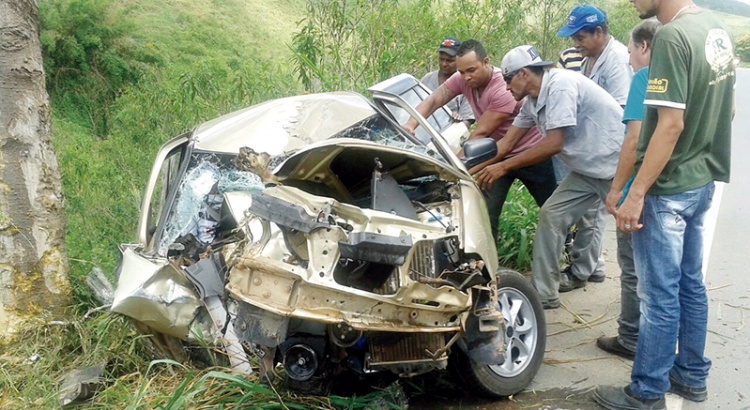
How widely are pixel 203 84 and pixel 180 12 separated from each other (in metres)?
13.8

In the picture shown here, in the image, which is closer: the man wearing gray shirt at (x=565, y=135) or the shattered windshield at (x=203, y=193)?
the shattered windshield at (x=203, y=193)

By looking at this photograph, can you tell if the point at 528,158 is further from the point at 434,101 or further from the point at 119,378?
the point at 119,378

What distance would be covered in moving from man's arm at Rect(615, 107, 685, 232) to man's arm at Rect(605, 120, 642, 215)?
264 mm

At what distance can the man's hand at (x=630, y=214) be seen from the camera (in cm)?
347

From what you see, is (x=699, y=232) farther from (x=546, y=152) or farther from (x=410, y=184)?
(x=410, y=184)

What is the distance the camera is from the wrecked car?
9.93 feet

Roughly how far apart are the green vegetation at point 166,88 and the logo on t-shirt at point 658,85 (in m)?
2.00

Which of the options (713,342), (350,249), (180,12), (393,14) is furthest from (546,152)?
(180,12)

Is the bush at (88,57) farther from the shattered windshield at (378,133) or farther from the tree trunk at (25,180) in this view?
the shattered windshield at (378,133)

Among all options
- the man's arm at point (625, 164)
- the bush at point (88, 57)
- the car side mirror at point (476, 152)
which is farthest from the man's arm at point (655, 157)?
the bush at point (88, 57)

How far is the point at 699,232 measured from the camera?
12.2ft

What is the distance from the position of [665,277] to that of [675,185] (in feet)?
1.55

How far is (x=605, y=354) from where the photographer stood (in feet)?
14.9

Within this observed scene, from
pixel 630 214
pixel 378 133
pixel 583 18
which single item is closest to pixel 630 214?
pixel 630 214
